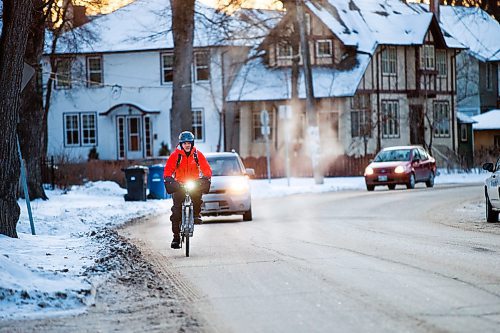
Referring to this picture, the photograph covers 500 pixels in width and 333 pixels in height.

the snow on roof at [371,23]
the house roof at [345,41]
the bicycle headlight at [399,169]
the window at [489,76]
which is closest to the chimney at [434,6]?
the snow on roof at [371,23]

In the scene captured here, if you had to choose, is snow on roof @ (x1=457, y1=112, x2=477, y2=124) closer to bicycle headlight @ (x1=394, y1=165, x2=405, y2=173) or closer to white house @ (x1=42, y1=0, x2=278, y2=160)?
white house @ (x1=42, y1=0, x2=278, y2=160)

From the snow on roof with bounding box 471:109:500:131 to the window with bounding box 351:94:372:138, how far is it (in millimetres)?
13242

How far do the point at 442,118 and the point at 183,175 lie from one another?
5226 cm

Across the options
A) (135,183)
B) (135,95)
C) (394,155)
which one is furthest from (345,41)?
(135,183)

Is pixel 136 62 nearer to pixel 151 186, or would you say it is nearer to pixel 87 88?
pixel 87 88

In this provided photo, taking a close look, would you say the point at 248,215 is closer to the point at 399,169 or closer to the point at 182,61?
the point at 182,61

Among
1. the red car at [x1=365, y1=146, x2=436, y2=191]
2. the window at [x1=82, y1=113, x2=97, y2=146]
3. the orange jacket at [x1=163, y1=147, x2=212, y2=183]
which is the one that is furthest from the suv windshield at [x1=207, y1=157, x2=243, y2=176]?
the window at [x1=82, y1=113, x2=97, y2=146]

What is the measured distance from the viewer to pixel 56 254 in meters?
15.7

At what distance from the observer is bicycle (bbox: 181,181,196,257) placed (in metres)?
16.6

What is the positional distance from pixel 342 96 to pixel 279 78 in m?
4.34

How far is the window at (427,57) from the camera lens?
218ft

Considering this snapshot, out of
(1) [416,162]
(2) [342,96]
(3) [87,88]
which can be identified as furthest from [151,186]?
(3) [87,88]

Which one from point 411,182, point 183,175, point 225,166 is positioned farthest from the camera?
point 411,182

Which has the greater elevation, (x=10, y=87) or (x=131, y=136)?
(x=10, y=87)
